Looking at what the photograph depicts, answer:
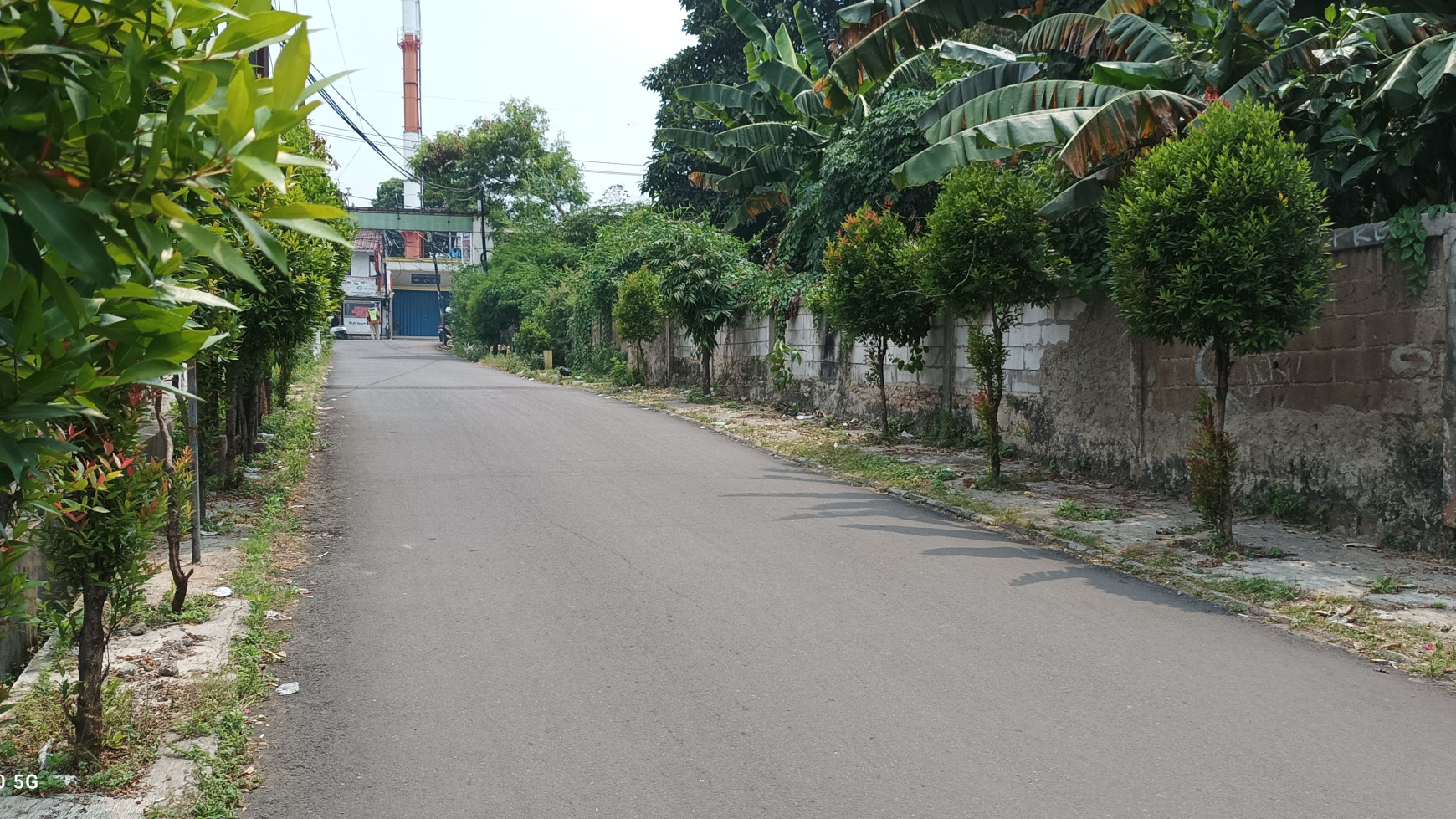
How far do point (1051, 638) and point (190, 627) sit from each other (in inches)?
194

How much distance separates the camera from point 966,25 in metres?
12.6

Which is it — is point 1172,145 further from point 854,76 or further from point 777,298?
point 777,298

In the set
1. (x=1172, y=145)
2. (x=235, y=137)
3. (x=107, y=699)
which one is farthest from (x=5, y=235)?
(x=1172, y=145)

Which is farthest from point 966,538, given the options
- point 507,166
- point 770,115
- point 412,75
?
point 412,75

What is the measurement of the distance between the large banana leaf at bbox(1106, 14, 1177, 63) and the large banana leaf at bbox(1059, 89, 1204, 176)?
1.38 m

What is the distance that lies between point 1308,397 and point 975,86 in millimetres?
6844

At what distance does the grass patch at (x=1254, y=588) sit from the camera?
269 inches

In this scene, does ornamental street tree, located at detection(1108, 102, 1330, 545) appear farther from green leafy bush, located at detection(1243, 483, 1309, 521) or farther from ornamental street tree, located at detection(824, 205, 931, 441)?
ornamental street tree, located at detection(824, 205, 931, 441)

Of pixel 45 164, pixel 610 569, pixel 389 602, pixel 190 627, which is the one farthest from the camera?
pixel 610 569

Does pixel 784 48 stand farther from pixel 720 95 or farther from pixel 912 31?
pixel 912 31

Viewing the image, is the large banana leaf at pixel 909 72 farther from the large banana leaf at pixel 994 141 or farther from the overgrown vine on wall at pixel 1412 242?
the overgrown vine on wall at pixel 1412 242

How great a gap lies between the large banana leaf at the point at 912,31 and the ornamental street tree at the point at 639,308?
12305 millimetres

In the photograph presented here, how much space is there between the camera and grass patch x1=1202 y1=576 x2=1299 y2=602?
6832 millimetres

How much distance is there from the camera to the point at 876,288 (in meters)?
14.2
